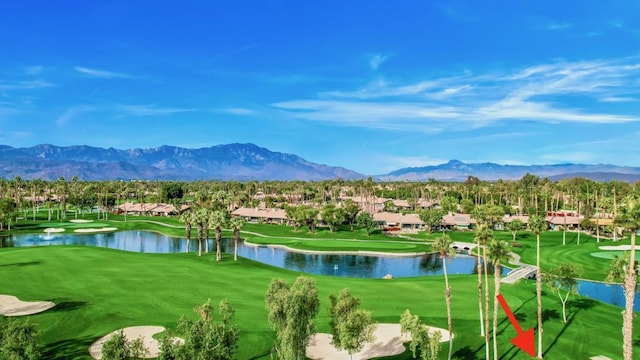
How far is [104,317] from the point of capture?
46062 millimetres

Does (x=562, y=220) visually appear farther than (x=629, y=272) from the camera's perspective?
Yes

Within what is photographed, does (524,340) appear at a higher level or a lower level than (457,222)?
lower

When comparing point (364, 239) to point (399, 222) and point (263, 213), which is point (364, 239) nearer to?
point (399, 222)

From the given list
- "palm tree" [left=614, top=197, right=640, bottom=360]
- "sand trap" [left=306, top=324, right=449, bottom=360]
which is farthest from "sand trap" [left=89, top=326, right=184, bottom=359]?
"palm tree" [left=614, top=197, right=640, bottom=360]

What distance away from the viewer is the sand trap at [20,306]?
46.6m

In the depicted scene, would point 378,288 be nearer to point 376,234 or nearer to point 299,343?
point 299,343

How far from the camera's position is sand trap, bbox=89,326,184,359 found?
122 ft

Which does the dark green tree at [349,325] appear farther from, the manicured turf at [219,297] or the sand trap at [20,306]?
Answer: the sand trap at [20,306]

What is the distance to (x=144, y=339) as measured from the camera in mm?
40219

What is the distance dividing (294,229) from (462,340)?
333ft

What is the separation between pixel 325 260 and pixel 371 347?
54720 mm

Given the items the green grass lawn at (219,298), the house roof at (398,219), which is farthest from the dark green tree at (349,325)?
the house roof at (398,219)

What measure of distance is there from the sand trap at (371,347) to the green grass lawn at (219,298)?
174 cm

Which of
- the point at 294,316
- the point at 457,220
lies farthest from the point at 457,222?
the point at 294,316
